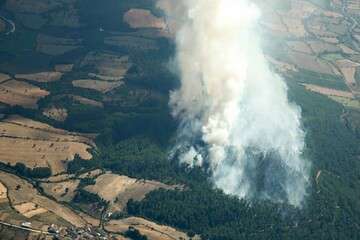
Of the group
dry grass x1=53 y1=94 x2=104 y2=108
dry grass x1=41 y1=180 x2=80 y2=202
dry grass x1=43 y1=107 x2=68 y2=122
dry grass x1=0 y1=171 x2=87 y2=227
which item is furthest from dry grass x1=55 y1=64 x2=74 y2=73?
dry grass x1=0 y1=171 x2=87 y2=227

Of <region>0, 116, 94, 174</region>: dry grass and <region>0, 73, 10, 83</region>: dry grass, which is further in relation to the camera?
<region>0, 73, 10, 83</region>: dry grass

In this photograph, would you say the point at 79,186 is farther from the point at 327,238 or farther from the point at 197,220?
the point at 327,238

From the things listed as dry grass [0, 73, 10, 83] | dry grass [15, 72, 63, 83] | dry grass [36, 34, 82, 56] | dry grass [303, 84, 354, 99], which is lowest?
dry grass [303, 84, 354, 99]

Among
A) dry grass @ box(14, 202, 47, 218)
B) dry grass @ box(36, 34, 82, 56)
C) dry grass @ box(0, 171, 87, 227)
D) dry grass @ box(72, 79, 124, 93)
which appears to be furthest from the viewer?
dry grass @ box(36, 34, 82, 56)

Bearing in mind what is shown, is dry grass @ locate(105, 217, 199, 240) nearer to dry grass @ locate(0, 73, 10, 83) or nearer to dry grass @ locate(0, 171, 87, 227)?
dry grass @ locate(0, 171, 87, 227)

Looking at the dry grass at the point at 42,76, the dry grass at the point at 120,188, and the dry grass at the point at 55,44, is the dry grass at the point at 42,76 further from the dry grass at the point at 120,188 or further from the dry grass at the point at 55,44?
the dry grass at the point at 120,188

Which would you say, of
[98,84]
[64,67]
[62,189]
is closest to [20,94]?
[98,84]

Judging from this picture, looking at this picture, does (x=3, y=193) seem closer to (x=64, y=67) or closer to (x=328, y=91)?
(x=64, y=67)
